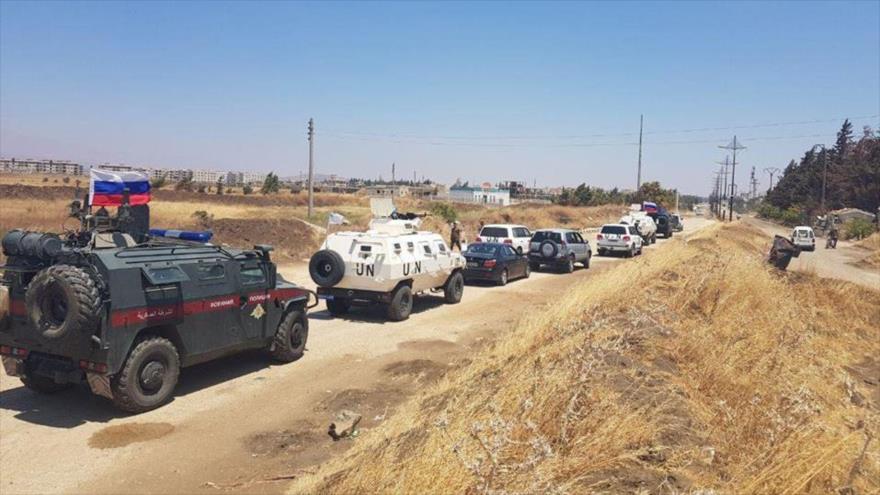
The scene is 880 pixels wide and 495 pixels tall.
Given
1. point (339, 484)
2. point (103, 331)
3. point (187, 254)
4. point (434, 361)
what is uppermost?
point (187, 254)

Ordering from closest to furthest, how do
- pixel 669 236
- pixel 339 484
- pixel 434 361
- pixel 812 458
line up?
1. pixel 339 484
2. pixel 812 458
3. pixel 434 361
4. pixel 669 236

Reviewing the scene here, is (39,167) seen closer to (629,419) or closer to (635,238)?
(635,238)

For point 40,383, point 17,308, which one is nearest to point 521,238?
point 40,383

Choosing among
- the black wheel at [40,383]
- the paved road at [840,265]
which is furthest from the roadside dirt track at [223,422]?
the paved road at [840,265]

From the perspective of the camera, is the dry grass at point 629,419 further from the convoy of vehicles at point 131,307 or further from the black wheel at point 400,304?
the black wheel at point 400,304

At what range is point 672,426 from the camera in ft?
20.2

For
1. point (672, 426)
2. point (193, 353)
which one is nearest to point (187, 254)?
point (193, 353)

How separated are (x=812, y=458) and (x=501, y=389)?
8.65ft

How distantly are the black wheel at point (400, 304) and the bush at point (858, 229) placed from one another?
2276 inches

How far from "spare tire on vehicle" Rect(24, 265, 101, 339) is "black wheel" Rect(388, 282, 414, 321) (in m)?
7.44

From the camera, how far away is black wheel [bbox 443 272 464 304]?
56.3ft

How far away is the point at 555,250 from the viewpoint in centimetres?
2553

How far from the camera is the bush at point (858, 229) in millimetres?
57969

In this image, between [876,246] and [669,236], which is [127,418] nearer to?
[669,236]
